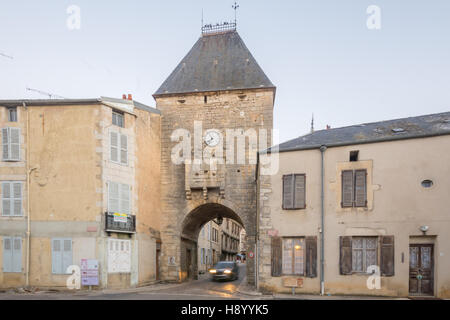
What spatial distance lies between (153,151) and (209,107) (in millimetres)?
3943

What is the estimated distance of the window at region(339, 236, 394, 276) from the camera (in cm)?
1384

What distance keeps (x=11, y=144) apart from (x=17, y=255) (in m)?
4.58

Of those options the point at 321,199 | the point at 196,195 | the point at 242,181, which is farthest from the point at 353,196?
the point at 196,195

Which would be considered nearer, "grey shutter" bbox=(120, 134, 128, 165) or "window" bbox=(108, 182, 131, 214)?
"window" bbox=(108, 182, 131, 214)

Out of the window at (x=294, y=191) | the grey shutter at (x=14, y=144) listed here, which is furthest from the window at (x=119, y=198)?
the window at (x=294, y=191)

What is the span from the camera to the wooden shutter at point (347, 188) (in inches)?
578

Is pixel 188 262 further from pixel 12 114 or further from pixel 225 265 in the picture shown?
pixel 12 114

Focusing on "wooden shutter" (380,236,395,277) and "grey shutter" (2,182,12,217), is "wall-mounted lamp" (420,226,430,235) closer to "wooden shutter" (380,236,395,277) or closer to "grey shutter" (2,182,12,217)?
"wooden shutter" (380,236,395,277)

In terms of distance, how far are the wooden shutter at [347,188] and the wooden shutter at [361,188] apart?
0.20m

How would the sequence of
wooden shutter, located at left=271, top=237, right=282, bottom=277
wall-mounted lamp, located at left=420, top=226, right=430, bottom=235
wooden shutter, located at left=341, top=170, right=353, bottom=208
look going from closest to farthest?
1. wall-mounted lamp, located at left=420, top=226, right=430, bottom=235
2. wooden shutter, located at left=341, top=170, right=353, bottom=208
3. wooden shutter, located at left=271, top=237, right=282, bottom=277

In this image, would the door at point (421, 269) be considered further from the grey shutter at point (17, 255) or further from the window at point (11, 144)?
the window at point (11, 144)

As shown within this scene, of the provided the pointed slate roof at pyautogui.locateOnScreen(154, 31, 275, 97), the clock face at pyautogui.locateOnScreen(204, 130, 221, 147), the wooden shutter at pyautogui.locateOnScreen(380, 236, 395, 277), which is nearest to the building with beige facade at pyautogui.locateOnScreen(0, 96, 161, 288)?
the clock face at pyautogui.locateOnScreen(204, 130, 221, 147)

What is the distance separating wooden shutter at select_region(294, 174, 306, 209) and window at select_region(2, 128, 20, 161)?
37.8 ft
